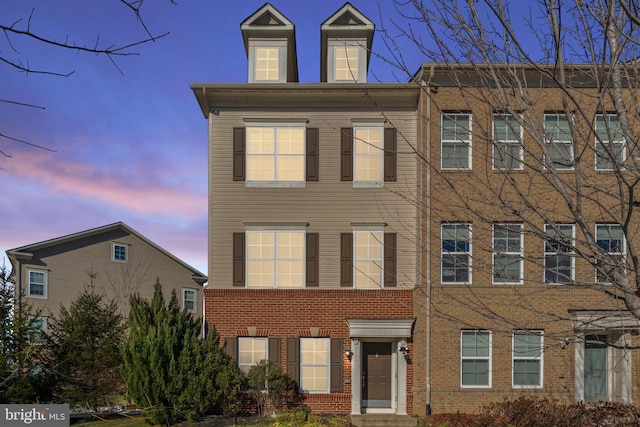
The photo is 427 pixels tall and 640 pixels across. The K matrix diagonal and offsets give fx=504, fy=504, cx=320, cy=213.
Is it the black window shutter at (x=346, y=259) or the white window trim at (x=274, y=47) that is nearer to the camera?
the black window shutter at (x=346, y=259)

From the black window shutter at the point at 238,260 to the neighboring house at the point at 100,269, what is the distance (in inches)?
426

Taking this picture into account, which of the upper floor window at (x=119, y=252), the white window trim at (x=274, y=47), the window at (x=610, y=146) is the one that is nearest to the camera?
the window at (x=610, y=146)

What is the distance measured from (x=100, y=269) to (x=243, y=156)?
51.7 feet

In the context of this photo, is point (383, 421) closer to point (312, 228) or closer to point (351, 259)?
point (351, 259)

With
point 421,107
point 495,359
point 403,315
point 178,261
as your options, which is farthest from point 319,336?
point 178,261

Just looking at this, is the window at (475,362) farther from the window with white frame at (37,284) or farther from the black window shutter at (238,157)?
the window with white frame at (37,284)

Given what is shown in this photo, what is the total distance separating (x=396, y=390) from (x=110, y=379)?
9.17 m

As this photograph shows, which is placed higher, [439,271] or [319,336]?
[439,271]

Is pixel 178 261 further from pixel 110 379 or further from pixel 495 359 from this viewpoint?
pixel 495 359

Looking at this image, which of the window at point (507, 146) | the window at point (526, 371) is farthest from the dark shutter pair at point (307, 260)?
the window at point (507, 146)

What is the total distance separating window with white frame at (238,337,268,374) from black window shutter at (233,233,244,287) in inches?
72.7

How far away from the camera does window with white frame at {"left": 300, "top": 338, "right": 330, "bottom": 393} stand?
640 inches

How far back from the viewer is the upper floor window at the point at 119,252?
28.7 metres

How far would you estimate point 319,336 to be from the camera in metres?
16.4
